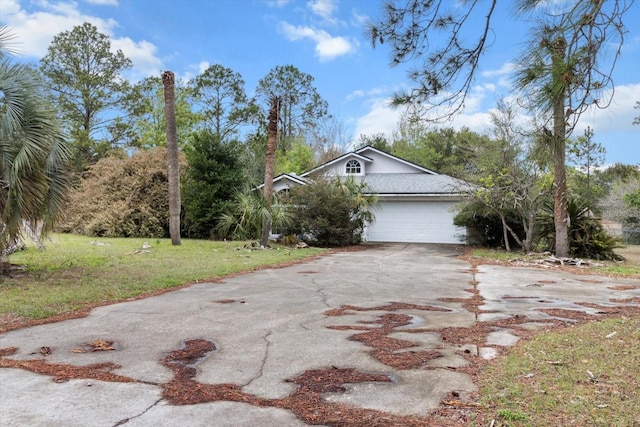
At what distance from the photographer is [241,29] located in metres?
10.9

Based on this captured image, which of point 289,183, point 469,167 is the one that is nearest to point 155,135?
point 289,183

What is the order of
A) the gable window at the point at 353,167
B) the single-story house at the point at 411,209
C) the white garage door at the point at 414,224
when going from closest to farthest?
the single-story house at the point at 411,209
the white garage door at the point at 414,224
the gable window at the point at 353,167

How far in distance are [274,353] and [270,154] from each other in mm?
12801

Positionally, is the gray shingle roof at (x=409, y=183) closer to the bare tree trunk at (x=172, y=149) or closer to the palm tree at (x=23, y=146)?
the bare tree trunk at (x=172, y=149)

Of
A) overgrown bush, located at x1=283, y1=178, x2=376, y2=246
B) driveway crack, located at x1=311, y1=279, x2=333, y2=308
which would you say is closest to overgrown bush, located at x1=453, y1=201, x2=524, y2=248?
overgrown bush, located at x1=283, y1=178, x2=376, y2=246

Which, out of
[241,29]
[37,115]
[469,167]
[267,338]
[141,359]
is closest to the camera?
[141,359]

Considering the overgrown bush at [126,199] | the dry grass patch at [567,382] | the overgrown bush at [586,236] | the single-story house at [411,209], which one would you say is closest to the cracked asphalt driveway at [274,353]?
the dry grass patch at [567,382]

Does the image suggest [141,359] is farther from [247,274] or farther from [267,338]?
[247,274]

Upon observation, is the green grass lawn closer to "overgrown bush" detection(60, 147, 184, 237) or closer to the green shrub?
the green shrub

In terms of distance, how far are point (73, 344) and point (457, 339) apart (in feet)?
13.6

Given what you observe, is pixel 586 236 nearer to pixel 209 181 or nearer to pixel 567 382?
pixel 567 382

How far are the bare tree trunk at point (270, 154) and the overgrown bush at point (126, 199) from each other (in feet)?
22.3

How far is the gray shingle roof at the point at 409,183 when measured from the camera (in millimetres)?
21709

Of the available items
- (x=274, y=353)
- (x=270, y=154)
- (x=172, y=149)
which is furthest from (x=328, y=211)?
(x=274, y=353)
